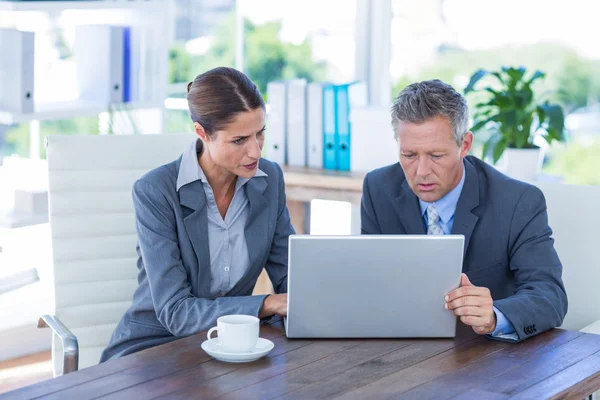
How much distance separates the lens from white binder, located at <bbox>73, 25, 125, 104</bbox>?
11.5ft

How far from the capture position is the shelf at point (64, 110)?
3195 mm

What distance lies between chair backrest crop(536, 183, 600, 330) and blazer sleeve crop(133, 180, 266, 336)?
969mm

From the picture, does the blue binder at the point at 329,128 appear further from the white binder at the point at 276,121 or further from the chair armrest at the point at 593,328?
the chair armrest at the point at 593,328

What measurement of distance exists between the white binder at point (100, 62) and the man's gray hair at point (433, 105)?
1626 millimetres

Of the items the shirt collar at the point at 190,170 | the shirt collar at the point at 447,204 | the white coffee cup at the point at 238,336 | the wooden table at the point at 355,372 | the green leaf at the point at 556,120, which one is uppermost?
the green leaf at the point at 556,120

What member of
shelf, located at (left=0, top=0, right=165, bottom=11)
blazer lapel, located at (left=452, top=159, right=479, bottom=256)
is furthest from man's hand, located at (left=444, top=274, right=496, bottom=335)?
shelf, located at (left=0, top=0, right=165, bottom=11)

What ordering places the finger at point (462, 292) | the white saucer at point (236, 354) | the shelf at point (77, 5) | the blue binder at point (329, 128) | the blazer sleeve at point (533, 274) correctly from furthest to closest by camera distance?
1. the blue binder at point (329, 128)
2. the shelf at point (77, 5)
3. the blazer sleeve at point (533, 274)
4. the finger at point (462, 292)
5. the white saucer at point (236, 354)

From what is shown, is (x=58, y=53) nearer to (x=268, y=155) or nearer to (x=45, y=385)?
(x=268, y=155)

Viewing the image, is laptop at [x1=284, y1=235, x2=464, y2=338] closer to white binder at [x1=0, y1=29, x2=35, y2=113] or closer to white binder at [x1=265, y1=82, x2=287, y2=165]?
white binder at [x1=0, y1=29, x2=35, y2=113]

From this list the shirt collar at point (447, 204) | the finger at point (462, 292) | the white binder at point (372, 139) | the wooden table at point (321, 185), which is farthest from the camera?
the white binder at point (372, 139)

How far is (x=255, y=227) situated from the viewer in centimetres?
228

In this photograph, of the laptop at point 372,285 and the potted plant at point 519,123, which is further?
the potted plant at point 519,123

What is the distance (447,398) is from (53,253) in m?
1.24

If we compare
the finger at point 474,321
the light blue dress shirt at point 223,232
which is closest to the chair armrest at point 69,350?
the light blue dress shirt at point 223,232
